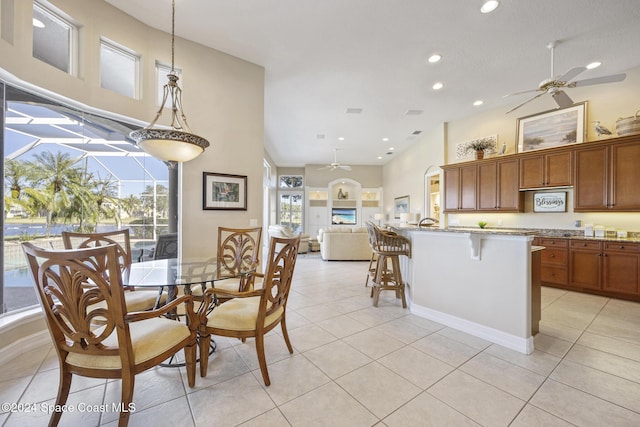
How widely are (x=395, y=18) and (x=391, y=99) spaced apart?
83.1 inches

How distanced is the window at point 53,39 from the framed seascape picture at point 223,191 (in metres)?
1.70

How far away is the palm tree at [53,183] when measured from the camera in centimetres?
241

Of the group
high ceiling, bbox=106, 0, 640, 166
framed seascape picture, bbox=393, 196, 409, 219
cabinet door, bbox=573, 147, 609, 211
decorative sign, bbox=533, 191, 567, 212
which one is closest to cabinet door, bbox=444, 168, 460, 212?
decorative sign, bbox=533, 191, 567, 212

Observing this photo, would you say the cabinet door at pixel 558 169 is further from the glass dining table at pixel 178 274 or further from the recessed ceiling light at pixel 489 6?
the glass dining table at pixel 178 274

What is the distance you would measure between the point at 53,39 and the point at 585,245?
7418 millimetres

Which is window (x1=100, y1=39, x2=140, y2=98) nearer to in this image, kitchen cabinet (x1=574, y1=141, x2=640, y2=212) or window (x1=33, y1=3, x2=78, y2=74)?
window (x1=33, y1=3, x2=78, y2=74)

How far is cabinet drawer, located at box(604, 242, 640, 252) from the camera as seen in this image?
3.41 m

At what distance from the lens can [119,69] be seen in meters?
2.93

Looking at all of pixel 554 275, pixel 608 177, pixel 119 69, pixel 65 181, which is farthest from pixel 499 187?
pixel 65 181

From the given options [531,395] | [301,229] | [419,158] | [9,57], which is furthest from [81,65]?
[301,229]

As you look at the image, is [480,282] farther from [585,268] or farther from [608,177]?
[608,177]

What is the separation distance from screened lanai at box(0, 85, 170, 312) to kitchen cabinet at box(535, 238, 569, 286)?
6151mm

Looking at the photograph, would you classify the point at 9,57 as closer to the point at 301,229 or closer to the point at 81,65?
the point at 81,65

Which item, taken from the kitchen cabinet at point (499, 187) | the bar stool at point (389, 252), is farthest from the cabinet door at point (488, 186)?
the bar stool at point (389, 252)
